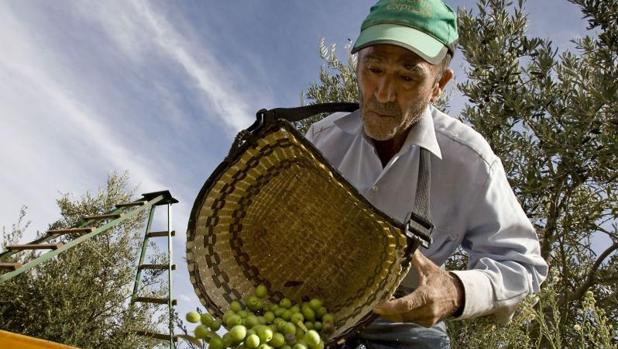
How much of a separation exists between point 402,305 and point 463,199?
0.94 metres

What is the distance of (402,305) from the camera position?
2021 millimetres

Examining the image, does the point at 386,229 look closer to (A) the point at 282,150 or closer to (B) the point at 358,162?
(A) the point at 282,150

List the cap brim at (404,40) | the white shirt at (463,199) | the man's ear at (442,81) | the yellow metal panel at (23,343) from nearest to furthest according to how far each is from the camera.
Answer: the yellow metal panel at (23,343) < the cap brim at (404,40) < the white shirt at (463,199) < the man's ear at (442,81)

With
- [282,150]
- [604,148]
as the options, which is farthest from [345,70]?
[282,150]

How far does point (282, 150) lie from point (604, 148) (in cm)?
446

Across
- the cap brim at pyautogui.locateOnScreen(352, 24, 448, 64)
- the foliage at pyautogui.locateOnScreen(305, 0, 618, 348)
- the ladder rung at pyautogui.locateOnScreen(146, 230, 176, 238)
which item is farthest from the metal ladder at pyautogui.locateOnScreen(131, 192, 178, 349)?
the cap brim at pyautogui.locateOnScreen(352, 24, 448, 64)

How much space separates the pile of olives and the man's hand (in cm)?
31

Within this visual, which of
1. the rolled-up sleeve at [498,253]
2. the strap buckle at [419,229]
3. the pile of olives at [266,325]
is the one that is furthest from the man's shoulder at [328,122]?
the strap buckle at [419,229]

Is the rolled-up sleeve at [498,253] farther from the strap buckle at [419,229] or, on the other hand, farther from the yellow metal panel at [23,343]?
the yellow metal panel at [23,343]

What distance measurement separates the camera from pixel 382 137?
2777mm

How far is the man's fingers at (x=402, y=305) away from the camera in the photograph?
2023mm

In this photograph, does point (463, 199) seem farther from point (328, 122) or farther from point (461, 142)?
point (328, 122)

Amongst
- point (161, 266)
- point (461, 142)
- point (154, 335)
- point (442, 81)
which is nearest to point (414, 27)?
point (442, 81)

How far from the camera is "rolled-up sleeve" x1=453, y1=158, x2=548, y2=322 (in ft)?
7.87
